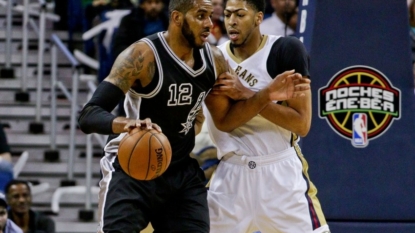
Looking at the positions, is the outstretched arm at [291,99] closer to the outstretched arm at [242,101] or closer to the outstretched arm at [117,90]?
the outstretched arm at [242,101]

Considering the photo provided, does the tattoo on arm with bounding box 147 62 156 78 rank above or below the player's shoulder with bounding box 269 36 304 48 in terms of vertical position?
below

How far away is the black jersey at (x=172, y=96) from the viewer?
5004 millimetres

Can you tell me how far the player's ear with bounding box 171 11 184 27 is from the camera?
5094 mm

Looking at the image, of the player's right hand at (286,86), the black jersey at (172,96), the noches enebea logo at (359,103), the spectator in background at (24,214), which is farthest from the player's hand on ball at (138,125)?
the spectator in background at (24,214)

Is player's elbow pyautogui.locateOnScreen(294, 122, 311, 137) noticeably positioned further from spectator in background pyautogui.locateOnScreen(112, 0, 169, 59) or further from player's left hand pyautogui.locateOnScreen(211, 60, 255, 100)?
spectator in background pyautogui.locateOnScreen(112, 0, 169, 59)

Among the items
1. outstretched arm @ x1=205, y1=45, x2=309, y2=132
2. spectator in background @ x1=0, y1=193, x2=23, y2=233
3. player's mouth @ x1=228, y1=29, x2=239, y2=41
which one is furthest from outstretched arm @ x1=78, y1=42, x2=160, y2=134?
spectator in background @ x1=0, y1=193, x2=23, y2=233

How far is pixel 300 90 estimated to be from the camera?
5.22 metres

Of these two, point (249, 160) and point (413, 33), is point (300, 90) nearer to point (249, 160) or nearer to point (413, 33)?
point (249, 160)

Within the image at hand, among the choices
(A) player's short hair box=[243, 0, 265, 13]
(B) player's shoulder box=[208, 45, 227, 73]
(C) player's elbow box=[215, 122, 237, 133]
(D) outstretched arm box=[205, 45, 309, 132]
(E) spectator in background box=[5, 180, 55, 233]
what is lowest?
(E) spectator in background box=[5, 180, 55, 233]

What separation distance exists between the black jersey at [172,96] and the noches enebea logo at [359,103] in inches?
51.3

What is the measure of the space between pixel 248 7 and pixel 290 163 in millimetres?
987

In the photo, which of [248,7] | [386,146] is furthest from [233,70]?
[386,146]

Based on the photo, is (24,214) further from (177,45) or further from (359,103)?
(177,45)

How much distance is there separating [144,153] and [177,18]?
920mm
